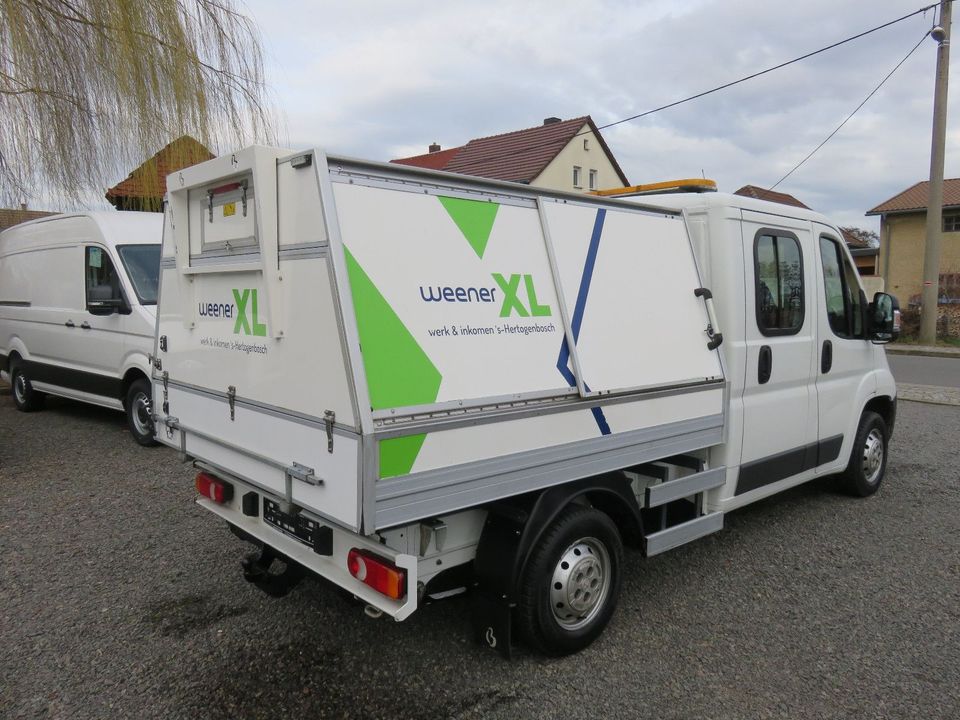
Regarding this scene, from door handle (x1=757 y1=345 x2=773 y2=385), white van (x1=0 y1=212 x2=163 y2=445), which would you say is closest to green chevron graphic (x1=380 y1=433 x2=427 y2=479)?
door handle (x1=757 y1=345 x2=773 y2=385)

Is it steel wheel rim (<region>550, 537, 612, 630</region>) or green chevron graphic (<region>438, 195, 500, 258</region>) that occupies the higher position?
green chevron graphic (<region>438, 195, 500, 258</region>)

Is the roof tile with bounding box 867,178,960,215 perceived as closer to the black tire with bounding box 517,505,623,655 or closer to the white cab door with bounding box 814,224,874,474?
the white cab door with bounding box 814,224,874,474

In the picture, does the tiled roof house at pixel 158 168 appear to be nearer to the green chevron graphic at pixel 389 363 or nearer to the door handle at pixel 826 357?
the green chevron graphic at pixel 389 363

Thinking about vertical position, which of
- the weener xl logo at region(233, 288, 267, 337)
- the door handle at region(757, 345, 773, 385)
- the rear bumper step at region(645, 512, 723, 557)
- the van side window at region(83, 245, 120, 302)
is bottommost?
the rear bumper step at region(645, 512, 723, 557)

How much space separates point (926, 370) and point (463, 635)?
14304 millimetres

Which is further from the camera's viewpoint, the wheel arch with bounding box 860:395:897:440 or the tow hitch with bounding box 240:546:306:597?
the wheel arch with bounding box 860:395:897:440

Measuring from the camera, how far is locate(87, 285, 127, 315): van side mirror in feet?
23.6

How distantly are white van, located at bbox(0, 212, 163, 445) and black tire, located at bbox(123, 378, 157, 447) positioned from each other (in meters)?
0.01

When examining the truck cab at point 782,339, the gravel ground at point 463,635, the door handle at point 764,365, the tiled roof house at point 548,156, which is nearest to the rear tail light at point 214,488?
the gravel ground at point 463,635

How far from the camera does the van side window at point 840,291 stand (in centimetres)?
499

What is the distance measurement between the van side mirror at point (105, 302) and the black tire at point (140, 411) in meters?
0.78

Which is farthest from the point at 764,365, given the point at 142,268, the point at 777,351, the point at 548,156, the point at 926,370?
the point at 548,156

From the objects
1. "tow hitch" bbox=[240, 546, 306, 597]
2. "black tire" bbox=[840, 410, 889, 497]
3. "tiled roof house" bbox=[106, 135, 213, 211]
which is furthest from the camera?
"tiled roof house" bbox=[106, 135, 213, 211]

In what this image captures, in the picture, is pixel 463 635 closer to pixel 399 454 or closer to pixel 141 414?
pixel 399 454
